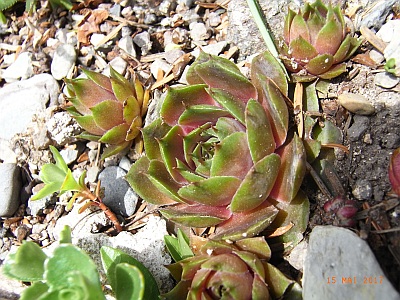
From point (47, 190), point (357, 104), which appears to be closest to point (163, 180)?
point (47, 190)

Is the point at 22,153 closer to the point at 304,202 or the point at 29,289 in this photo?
the point at 29,289

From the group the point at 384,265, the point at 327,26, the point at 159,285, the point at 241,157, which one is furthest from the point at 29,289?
the point at 327,26

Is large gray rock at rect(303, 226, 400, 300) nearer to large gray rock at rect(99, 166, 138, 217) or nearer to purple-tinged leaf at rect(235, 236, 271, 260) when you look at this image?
purple-tinged leaf at rect(235, 236, 271, 260)

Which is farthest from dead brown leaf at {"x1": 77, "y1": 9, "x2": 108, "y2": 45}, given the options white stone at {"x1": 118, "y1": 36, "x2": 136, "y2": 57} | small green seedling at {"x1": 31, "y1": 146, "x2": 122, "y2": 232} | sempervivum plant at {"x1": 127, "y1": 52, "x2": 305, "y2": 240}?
sempervivum plant at {"x1": 127, "y1": 52, "x2": 305, "y2": 240}

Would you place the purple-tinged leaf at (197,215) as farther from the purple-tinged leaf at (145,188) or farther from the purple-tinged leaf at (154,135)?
the purple-tinged leaf at (154,135)

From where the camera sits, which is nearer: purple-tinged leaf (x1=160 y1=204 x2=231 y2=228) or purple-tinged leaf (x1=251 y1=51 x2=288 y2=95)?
purple-tinged leaf (x1=160 y1=204 x2=231 y2=228)

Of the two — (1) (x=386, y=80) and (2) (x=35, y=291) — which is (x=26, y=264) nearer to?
(2) (x=35, y=291)
